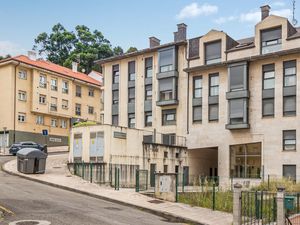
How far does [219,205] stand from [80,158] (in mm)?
13443

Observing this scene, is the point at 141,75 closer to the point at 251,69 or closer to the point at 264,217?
the point at 251,69

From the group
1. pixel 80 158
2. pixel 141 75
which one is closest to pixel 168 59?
pixel 141 75

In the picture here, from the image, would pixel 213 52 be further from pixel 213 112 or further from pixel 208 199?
pixel 208 199

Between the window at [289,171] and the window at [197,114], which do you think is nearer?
the window at [289,171]

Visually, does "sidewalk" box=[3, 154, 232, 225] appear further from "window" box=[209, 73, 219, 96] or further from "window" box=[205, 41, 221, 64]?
"window" box=[205, 41, 221, 64]

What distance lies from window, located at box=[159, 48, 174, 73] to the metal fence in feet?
80.0

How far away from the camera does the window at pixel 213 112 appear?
1512 inches

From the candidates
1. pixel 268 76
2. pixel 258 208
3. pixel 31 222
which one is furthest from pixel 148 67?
pixel 31 222

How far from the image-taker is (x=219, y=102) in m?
38.1

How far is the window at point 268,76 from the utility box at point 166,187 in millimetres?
16979

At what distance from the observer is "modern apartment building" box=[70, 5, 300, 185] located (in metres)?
34.6

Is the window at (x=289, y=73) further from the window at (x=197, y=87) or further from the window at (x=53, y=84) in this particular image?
the window at (x=53, y=84)

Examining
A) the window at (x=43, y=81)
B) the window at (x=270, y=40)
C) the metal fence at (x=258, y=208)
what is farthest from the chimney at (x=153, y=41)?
the metal fence at (x=258, y=208)


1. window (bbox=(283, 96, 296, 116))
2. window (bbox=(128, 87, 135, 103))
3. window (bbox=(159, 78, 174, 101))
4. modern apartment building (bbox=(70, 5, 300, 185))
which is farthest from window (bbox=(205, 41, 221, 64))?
window (bbox=(128, 87, 135, 103))
